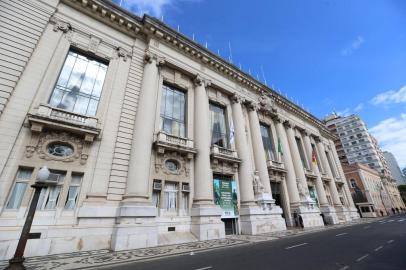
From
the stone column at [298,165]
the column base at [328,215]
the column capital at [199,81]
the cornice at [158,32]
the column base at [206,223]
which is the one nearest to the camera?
the column base at [206,223]

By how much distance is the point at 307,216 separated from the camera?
23.3 metres

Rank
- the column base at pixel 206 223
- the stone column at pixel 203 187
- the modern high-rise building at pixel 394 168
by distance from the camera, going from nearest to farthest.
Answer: the column base at pixel 206 223, the stone column at pixel 203 187, the modern high-rise building at pixel 394 168

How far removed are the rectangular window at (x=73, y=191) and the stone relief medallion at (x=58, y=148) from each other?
3.01ft

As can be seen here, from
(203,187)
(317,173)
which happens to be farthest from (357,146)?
(203,187)

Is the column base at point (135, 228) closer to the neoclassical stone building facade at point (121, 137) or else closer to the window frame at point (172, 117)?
the neoclassical stone building facade at point (121, 137)

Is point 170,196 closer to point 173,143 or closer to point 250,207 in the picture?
point 173,143

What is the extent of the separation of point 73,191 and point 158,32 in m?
14.2

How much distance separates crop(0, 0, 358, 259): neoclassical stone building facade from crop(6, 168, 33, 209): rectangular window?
0.04 m

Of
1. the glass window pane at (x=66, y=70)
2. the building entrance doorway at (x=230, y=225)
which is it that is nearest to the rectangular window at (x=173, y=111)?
the glass window pane at (x=66, y=70)

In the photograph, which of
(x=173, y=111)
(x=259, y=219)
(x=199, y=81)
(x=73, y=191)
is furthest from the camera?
(x=199, y=81)

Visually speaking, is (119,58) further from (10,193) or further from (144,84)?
(10,193)

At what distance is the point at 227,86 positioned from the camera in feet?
76.0

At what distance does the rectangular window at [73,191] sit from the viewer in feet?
38.1

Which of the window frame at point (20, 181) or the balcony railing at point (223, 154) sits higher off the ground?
the balcony railing at point (223, 154)
